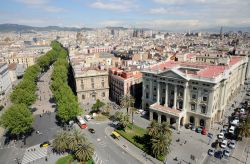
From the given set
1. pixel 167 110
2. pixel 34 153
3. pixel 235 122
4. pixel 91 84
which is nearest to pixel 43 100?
pixel 91 84

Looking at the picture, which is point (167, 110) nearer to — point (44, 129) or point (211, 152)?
point (211, 152)

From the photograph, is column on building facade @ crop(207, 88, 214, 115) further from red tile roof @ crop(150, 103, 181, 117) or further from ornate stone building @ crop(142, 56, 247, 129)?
red tile roof @ crop(150, 103, 181, 117)

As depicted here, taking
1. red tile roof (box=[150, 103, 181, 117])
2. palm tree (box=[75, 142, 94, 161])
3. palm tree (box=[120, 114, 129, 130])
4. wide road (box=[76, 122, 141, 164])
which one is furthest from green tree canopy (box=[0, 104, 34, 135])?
red tile roof (box=[150, 103, 181, 117])

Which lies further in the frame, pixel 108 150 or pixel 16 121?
pixel 16 121

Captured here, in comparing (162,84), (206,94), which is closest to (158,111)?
(162,84)

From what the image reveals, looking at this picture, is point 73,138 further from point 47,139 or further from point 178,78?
point 178,78
